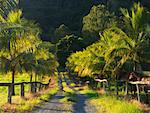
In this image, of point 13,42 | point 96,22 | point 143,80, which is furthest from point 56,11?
point 13,42

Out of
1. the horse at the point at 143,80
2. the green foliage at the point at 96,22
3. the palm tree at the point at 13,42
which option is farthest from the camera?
the green foliage at the point at 96,22

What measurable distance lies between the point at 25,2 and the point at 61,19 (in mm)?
13061

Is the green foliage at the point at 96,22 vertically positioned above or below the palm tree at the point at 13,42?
above

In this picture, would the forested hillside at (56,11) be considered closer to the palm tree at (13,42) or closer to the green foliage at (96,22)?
the green foliage at (96,22)

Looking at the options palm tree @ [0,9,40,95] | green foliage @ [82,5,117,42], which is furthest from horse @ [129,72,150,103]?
green foliage @ [82,5,117,42]

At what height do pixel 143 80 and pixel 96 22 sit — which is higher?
pixel 96 22

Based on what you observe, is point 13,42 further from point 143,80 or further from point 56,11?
point 56,11

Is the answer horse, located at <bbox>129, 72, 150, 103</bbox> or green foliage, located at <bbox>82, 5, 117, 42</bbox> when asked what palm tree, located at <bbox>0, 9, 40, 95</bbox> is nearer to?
horse, located at <bbox>129, 72, 150, 103</bbox>

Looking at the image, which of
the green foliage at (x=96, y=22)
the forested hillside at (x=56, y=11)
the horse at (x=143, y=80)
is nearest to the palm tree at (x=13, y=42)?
the horse at (x=143, y=80)

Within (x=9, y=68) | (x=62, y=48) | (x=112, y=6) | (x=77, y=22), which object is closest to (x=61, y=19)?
(x=77, y=22)

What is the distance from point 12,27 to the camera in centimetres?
1930

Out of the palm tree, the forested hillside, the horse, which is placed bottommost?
the horse

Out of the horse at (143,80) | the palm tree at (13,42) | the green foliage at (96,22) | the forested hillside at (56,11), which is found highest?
the forested hillside at (56,11)

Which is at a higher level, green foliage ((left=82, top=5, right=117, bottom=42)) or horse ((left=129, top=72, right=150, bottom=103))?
green foliage ((left=82, top=5, right=117, bottom=42))
